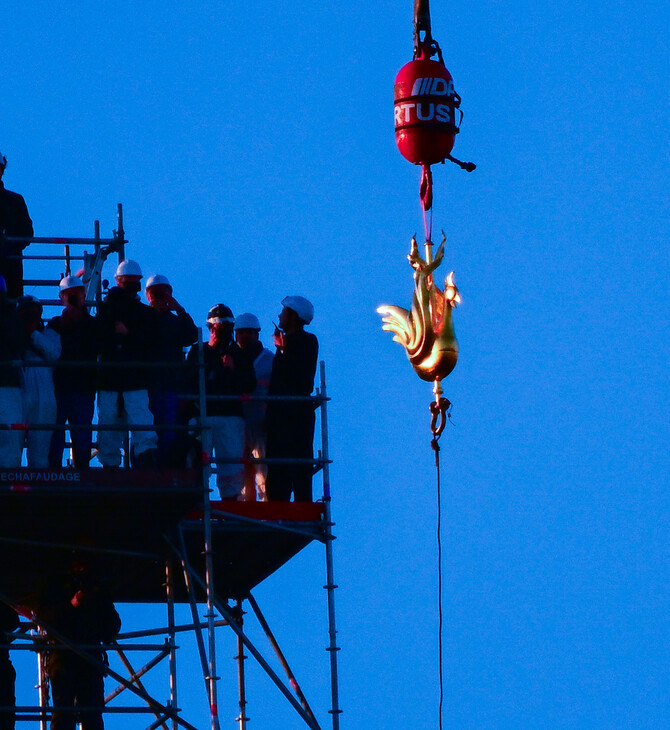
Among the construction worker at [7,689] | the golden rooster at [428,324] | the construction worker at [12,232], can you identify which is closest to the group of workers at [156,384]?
the golden rooster at [428,324]

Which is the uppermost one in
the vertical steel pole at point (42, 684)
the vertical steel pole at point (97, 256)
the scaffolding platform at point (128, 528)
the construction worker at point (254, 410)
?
the vertical steel pole at point (97, 256)

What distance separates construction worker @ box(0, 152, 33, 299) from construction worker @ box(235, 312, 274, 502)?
2642 mm

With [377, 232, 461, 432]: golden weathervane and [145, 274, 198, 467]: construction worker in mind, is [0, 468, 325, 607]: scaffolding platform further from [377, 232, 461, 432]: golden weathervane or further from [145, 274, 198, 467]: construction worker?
[377, 232, 461, 432]: golden weathervane

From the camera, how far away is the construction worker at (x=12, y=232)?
Result: 27.2 metres

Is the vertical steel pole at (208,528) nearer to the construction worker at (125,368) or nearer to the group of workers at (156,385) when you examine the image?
the group of workers at (156,385)

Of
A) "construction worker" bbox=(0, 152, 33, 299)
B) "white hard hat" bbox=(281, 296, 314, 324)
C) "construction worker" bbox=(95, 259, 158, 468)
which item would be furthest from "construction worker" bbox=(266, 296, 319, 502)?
"construction worker" bbox=(0, 152, 33, 299)

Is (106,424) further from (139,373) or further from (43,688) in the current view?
(43,688)

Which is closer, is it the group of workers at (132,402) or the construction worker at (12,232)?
the group of workers at (132,402)

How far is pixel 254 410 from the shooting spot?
26406 mm

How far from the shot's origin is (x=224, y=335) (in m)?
26.3

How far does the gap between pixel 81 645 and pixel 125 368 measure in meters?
2.85

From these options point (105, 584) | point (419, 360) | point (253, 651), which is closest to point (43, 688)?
point (105, 584)

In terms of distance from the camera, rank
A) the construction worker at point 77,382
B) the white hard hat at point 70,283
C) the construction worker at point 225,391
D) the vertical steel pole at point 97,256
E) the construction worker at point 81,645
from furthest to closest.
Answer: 1. the vertical steel pole at point 97,256
2. the construction worker at point 225,391
3. the white hard hat at point 70,283
4. the construction worker at point 81,645
5. the construction worker at point 77,382

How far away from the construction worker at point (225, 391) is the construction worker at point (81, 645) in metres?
1.77
